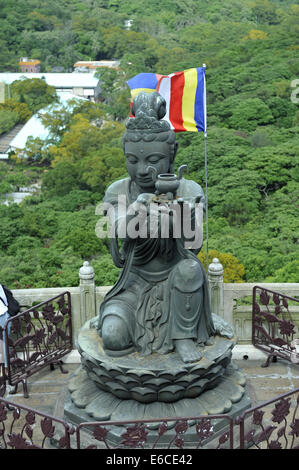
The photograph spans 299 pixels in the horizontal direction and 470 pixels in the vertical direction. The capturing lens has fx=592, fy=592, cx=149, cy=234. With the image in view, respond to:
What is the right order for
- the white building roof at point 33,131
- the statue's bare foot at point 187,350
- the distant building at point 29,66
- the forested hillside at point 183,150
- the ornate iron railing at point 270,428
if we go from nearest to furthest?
the ornate iron railing at point 270,428, the statue's bare foot at point 187,350, the forested hillside at point 183,150, the white building roof at point 33,131, the distant building at point 29,66

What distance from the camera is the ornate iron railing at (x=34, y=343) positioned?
7406 mm

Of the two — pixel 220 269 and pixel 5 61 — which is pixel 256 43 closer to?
pixel 5 61

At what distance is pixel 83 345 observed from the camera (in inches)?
259

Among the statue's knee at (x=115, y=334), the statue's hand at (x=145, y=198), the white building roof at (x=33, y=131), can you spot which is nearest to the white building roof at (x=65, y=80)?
the white building roof at (x=33, y=131)

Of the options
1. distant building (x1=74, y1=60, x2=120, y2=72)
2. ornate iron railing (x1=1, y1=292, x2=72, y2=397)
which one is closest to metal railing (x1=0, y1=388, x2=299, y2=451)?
ornate iron railing (x1=1, y1=292, x2=72, y2=397)

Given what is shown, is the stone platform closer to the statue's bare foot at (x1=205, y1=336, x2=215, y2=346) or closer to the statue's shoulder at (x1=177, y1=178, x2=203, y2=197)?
the statue's bare foot at (x1=205, y1=336, x2=215, y2=346)

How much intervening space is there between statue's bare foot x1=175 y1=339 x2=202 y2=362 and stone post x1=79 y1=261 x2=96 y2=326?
2408 millimetres

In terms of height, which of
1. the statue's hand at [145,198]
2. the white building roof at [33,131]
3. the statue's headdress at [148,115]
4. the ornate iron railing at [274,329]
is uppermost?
the white building roof at [33,131]

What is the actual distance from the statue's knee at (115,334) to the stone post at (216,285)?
241cm

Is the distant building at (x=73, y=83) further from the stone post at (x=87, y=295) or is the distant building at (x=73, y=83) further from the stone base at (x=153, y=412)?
the stone base at (x=153, y=412)

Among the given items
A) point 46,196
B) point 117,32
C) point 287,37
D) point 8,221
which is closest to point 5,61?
point 117,32

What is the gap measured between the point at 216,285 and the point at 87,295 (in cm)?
185

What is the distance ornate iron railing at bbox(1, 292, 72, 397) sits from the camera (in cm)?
741
